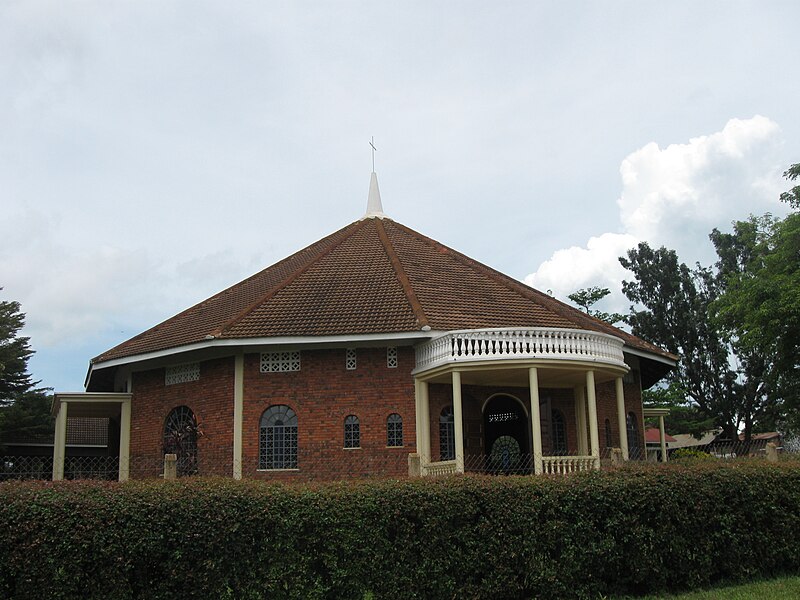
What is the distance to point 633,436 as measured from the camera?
76.9 ft

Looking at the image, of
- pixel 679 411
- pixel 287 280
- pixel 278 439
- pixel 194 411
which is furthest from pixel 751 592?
pixel 679 411

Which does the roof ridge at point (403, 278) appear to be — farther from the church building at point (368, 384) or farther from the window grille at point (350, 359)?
the window grille at point (350, 359)

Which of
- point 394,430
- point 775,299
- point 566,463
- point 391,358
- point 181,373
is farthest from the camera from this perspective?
point 775,299

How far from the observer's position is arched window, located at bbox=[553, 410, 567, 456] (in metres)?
20.3

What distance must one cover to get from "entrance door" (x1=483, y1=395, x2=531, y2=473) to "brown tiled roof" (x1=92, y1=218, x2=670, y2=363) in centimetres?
220

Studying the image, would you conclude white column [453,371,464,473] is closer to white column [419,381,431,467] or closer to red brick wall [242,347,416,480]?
white column [419,381,431,467]

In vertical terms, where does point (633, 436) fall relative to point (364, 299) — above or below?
below

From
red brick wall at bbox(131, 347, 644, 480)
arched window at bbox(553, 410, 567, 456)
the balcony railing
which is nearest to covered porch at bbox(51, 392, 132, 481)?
red brick wall at bbox(131, 347, 644, 480)

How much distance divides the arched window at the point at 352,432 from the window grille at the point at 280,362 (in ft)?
5.67

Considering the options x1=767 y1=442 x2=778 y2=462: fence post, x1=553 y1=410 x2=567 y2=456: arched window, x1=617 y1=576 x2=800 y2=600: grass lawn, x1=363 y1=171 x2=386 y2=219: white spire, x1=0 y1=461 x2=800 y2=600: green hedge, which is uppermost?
x1=363 y1=171 x2=386 y2=219: white spire

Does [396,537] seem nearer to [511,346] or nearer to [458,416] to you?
[458,416]

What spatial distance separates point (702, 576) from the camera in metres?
10.3

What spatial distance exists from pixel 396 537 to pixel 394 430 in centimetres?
902

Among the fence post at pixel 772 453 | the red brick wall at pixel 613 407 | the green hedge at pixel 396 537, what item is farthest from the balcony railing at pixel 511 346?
the green hedge at pixel 396 537
